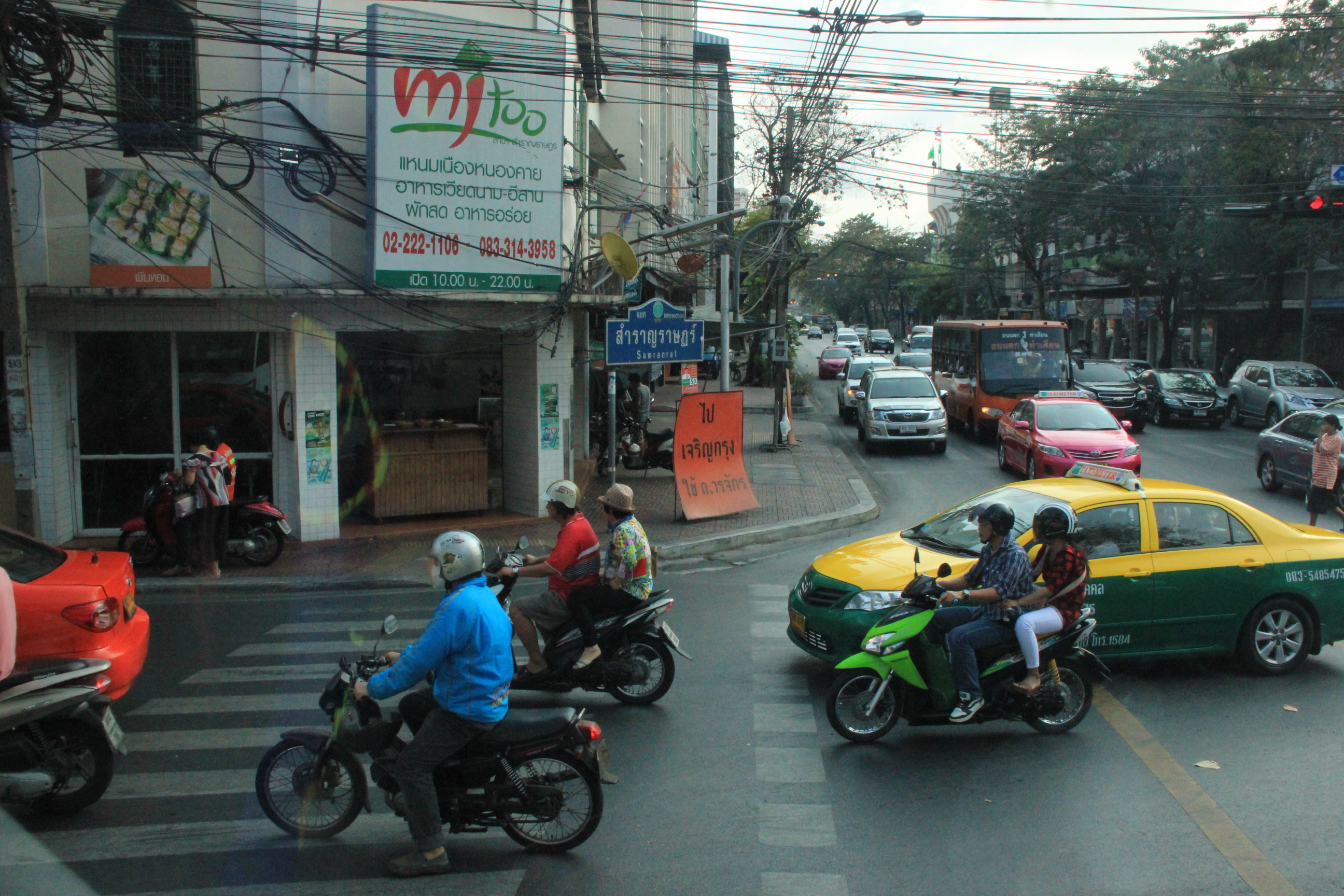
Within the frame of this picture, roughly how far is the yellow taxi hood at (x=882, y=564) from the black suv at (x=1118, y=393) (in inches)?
845

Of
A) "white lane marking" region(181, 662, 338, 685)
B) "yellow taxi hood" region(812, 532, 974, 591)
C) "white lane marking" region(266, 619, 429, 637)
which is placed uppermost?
"yellow taxi hood" region(812, 532, 974, 591)

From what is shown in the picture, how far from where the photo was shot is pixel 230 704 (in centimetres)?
740

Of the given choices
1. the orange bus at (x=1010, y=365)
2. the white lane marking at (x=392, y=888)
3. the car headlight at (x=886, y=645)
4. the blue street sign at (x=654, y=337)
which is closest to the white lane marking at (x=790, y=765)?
the car headlight at (x=886, y=645)

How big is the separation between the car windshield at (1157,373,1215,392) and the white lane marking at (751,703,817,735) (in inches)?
1004

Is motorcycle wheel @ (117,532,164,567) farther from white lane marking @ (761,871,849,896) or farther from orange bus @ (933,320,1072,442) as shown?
orange bus @ (933,320,1072,442)

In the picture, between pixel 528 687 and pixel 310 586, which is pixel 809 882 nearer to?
pixel 528 687

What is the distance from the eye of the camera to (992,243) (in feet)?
186

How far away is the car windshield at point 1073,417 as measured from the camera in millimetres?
18719

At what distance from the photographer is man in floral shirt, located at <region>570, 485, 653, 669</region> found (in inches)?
283

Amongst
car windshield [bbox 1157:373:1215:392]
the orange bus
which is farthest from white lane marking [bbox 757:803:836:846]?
car windshield [bbox 1157:373:1215:392]

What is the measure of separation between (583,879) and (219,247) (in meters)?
10.9

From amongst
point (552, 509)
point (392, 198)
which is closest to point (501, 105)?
point (392, 198)

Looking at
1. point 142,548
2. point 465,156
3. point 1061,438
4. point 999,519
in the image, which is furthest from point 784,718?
point 1061,438

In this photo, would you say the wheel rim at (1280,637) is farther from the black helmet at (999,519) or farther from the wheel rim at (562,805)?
the wheel rim at (562,805)
